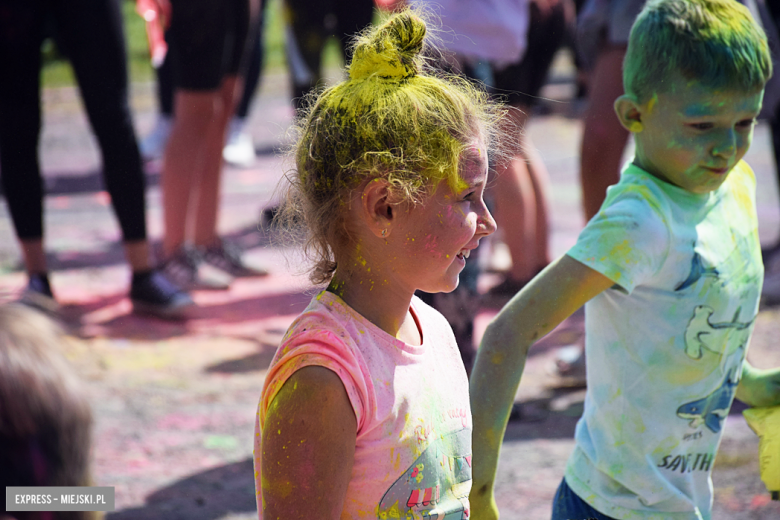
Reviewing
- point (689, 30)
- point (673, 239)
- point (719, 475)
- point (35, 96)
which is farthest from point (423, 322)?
point (35, 96)

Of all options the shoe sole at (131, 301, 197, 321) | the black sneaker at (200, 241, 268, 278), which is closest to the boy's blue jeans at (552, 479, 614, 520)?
the shoe sole at (131, 301, 197, 321)

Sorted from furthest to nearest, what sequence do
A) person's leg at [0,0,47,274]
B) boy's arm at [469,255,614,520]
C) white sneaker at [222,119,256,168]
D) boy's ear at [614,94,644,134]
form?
white sneaker at [222,119,256,168] < person's leg at [0,0,47,274] < boy's ear at [614,94,644,134] < boy's arm at [469,255,614,520]

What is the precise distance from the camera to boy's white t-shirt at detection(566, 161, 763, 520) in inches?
60.8

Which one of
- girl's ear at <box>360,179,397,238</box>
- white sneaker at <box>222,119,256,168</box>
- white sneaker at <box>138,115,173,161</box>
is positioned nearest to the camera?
girl's ear at <box>360,179,397,238</box>

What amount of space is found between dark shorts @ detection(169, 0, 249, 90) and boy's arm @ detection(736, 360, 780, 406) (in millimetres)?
2783

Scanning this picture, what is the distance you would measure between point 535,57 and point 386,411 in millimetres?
2843

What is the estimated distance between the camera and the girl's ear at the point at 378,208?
1186 millimetres

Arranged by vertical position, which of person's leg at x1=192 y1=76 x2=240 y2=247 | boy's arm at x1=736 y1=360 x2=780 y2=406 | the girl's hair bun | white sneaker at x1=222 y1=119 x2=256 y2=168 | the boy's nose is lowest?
white sneaker at x1=222 y1=119 x2=256 y2=168

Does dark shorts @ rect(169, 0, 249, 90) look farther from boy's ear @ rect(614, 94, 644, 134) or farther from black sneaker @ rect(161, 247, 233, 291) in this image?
boy's ear @ rect(614, 94, 644, 134)

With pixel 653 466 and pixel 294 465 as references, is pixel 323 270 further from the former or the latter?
pixel 653 466

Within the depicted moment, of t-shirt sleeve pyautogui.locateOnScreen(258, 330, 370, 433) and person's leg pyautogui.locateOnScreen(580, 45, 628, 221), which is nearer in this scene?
t-shirt sleeve pyautogui.locateOnScreen(258, 330, 370, 433)

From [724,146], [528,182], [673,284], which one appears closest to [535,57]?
[528,182]

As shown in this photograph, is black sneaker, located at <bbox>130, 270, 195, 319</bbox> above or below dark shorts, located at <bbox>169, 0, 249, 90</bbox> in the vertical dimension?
below

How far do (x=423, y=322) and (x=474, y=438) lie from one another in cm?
22
